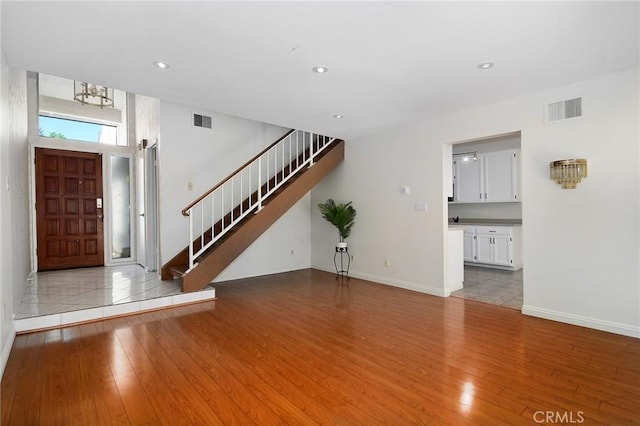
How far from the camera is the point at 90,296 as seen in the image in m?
4.07

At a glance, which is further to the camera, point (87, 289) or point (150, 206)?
point (150, 206)

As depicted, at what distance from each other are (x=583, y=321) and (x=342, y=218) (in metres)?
3.49

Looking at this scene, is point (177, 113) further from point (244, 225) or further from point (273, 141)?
point (244, 225)

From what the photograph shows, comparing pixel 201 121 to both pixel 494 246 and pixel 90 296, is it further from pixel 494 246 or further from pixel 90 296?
pixel 494 246

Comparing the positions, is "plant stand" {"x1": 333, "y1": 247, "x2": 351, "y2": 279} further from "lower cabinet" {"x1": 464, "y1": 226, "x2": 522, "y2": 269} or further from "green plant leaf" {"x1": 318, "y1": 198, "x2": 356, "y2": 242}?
"lower cabinet" {"x1": 464, "y1": 226, "x2": 522, "y2": 269}

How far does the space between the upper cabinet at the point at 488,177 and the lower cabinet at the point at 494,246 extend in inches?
28.5

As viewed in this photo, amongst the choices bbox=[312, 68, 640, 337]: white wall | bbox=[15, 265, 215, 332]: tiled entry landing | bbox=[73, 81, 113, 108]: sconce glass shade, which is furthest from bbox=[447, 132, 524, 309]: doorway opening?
bbox=[73, 81, 113, 108]: sconce glass shade

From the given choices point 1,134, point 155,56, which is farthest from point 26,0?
point 1,134

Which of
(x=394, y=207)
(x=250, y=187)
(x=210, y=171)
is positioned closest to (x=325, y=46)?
(x=394, y=207)

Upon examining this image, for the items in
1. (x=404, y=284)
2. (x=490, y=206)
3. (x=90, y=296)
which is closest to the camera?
(x=90, y=296)

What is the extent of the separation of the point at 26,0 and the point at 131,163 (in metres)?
5.12

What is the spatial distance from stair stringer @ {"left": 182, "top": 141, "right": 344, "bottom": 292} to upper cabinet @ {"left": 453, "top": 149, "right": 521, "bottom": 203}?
3057 mm

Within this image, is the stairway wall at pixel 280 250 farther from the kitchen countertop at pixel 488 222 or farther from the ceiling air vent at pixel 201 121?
the kitchen countertop at pixel 488 222

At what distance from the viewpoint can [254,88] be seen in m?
3.52
